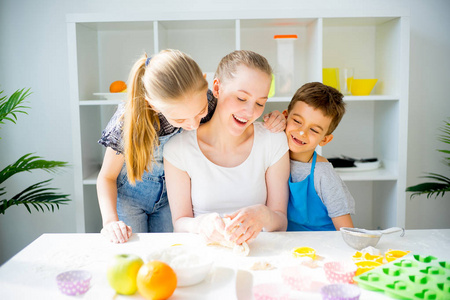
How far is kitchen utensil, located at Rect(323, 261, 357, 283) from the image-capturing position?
1008 millimetres

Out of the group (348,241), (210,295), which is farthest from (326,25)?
(210,295)

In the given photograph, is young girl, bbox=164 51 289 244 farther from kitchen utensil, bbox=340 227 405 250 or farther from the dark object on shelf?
the dark object on shelf

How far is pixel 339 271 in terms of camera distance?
1043 mm

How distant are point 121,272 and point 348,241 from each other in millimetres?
652

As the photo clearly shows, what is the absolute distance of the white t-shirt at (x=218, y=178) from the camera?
1.62 meters

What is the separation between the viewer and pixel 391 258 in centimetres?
113

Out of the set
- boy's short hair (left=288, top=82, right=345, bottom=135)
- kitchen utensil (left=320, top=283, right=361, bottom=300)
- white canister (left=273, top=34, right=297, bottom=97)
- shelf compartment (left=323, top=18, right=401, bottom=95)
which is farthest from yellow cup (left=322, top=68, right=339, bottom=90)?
kitchen utensil (left=320, top=283, right=361, bottom=300)

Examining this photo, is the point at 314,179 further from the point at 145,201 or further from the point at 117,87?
the point at 117,87

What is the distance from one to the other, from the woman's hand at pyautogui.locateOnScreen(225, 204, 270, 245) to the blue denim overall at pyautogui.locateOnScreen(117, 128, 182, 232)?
0.57 meters

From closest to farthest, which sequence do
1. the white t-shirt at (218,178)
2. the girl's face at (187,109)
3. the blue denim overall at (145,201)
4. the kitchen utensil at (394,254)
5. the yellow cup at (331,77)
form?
the kitchen utensil at (394,254)
the girl's face at (187,109)
the white t-shirt at (218,178)
the blue denim overall at (145,201)
the yellow cup at (331,77)

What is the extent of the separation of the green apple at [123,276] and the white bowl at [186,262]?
0.09 metres

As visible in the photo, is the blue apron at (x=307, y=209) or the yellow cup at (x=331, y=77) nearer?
the blue apron at (x=307, y=209)

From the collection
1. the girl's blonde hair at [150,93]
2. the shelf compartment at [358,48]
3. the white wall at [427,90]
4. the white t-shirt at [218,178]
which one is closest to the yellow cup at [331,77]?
the shelf compartment at [358,48]

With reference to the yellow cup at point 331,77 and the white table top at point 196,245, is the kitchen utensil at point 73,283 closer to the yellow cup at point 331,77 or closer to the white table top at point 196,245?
the white table top at point 196,245
